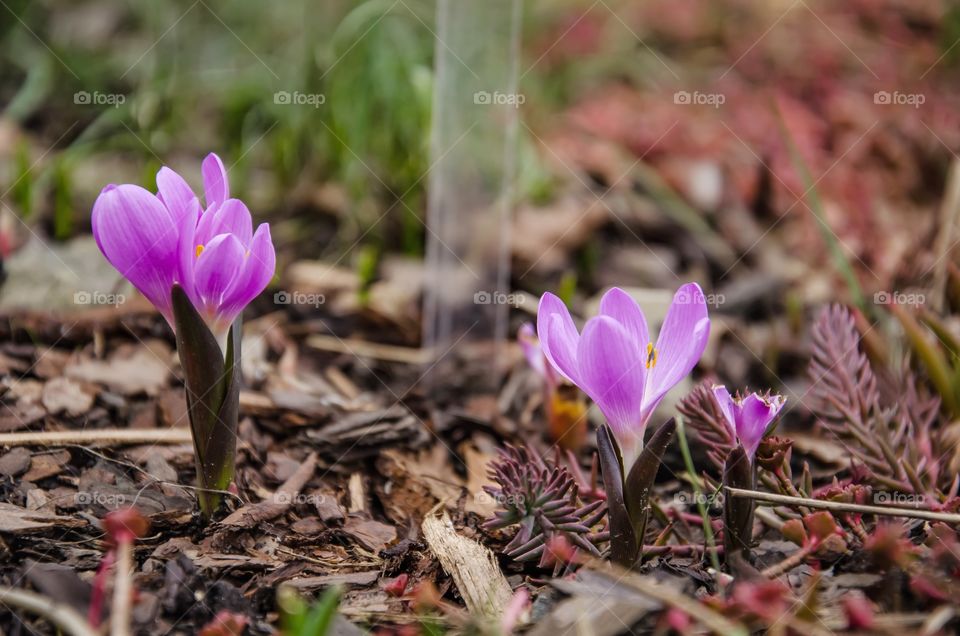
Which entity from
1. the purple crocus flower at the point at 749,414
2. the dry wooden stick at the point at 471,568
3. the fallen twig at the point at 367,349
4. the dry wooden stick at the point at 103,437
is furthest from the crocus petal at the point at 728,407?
the fallen twig at the point at 367,349

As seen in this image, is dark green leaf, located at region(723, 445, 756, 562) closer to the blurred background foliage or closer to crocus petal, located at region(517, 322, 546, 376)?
crocus petal, located at region(517, 322, 546, 376)

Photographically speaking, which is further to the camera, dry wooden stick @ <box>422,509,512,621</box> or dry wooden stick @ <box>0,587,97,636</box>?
dry wooden stick @ <box>422,509,512,621</box>

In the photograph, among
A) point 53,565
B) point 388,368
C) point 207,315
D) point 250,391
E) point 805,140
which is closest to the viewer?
point 53,565

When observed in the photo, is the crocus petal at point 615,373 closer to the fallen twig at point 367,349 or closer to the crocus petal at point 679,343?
the crocus petal at point 679,343

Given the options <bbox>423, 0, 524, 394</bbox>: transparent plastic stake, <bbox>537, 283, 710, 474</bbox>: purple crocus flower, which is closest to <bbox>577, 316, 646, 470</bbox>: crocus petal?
<bbox>537, 283, 710, 474</bbox>: purple crocus flower

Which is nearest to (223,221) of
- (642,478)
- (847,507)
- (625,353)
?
(625,353)

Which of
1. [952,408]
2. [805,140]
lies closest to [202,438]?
[952,408]

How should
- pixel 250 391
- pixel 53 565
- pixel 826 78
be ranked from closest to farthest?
pixel 53 565, pixel 250 391, pixel 826 78

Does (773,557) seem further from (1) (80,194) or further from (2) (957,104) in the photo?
(2) (957,104)

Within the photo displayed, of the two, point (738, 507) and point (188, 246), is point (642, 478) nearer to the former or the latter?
point (738, 507)
